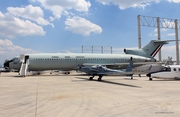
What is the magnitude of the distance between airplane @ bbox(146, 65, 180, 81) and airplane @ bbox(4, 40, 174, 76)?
12992 millimetres

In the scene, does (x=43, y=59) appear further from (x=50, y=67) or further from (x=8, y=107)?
(x=8, y=107)

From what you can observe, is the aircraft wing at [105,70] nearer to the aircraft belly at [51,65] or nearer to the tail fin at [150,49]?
the aircraft belly at [51,65]

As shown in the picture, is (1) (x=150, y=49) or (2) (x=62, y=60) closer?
(2) (x=62, y=60)

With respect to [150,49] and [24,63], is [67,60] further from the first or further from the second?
[150,49]

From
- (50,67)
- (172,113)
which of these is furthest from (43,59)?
(172,113)

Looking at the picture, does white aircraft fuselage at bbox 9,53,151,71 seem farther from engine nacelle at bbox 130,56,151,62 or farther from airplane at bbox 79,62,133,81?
airplane at bbox 79,62,133,81

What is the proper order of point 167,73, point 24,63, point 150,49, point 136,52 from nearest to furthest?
point 167,73 → point 24,63 → point 150,49 → point 136,52

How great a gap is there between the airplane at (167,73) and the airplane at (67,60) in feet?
42.6

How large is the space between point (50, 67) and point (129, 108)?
29403 millimetres

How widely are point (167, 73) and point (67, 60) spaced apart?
62.6 ft

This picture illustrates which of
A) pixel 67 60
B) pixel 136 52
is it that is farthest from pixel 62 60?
pixel 136 52

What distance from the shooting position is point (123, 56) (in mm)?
41344

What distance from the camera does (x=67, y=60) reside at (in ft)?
121

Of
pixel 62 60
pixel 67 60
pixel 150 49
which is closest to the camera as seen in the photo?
pixel 62 60
